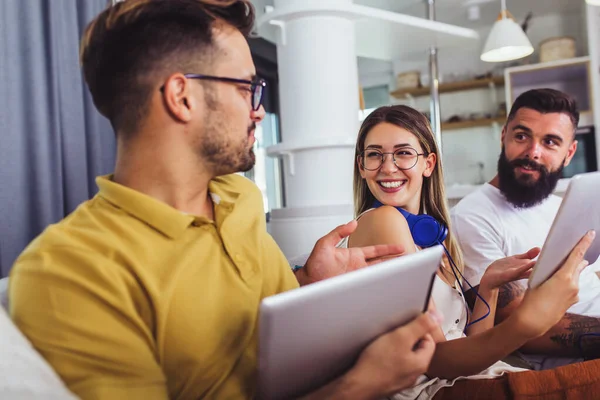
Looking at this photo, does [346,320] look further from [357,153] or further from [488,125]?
[488,125]

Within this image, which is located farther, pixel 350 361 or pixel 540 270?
pixel 540 270

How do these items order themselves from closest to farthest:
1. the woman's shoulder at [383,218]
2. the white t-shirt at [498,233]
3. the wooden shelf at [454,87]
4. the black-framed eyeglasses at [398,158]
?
the woman's shoulder at [383,218], the black-framed eyeglasses at [398,158], the white t-shirt at [498,233], the wooden shelf at [454,87]

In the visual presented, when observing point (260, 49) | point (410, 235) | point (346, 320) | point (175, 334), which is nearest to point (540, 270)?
point (410, 235)

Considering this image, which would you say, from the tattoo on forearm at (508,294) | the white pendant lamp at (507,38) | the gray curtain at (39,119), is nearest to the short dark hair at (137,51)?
the gray curtain at (39,119)

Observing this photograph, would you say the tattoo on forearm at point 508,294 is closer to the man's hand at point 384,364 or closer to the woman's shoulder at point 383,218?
the woman's shoulder at point 383,218

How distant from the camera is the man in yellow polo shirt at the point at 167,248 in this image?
0.71 metres

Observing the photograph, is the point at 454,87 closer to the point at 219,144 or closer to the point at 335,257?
the point at 335,257

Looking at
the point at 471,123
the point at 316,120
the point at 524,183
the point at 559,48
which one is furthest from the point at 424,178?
the point at 471,123

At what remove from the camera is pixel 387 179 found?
1.44 m

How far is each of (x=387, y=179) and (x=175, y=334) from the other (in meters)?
0.82

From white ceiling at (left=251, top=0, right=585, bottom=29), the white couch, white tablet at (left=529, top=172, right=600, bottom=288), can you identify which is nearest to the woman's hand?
white tablet at (left=529, top=172, right=600, bottom=288)

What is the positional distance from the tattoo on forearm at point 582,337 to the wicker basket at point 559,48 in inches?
136

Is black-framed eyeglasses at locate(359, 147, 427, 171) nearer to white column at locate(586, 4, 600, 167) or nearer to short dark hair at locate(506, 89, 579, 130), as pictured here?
short dark hair at locate(506, 89, 579, 130)

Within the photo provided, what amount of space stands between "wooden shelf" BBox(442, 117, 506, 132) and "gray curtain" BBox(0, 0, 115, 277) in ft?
12.6
